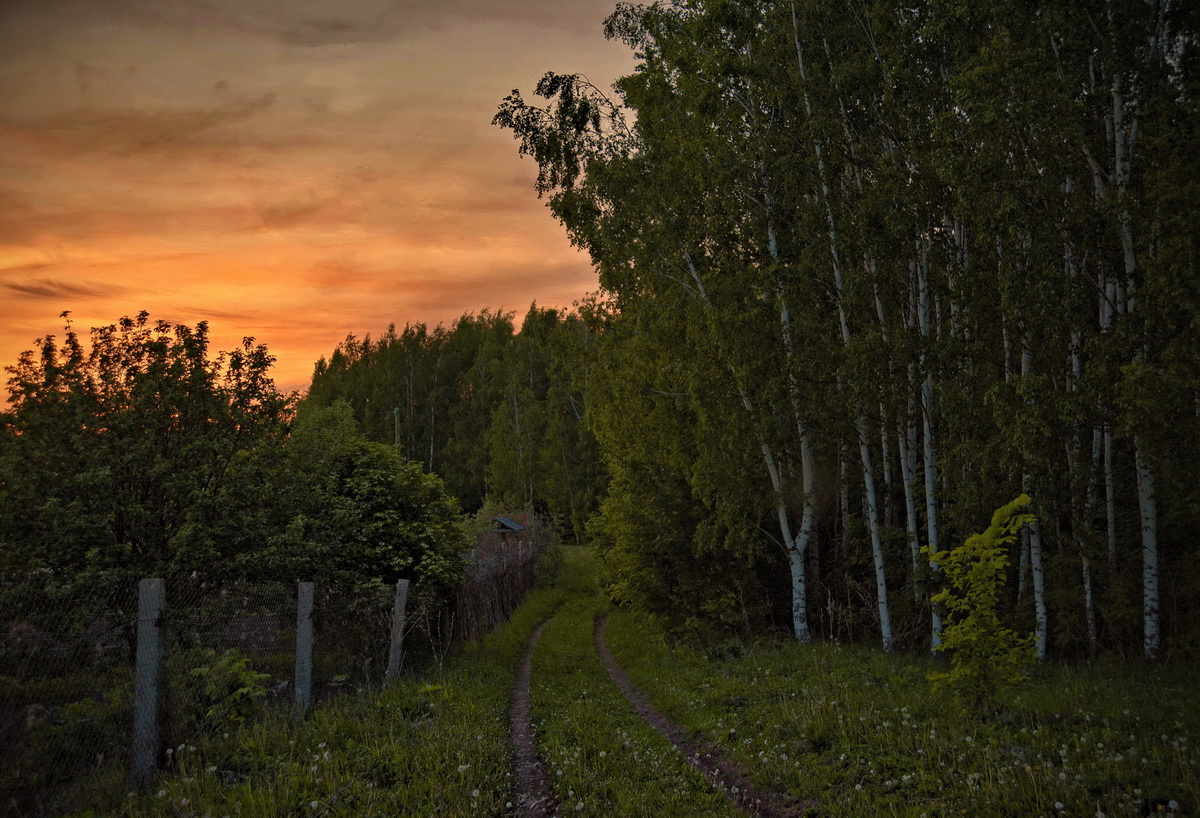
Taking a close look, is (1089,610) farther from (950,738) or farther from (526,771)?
(526,771)

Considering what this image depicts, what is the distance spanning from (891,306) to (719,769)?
11.0m

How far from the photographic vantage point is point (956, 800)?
610 centimetres

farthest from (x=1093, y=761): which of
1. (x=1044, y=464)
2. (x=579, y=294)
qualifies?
(x=579, y=294)

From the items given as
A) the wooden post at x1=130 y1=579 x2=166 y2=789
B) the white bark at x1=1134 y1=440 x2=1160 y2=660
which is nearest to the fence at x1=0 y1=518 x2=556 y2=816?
the wooden post at x1=130 y1=579 x2=166 y2=789

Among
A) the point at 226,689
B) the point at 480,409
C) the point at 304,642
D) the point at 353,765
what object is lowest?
the point at 353,765

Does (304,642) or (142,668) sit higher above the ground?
(142,668)

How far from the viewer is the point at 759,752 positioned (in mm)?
8297

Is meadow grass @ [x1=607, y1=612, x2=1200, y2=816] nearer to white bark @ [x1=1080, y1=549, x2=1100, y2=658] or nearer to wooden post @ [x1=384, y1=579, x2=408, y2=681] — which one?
white bark @ [x1=1080, y1=549, x2=1100, y2=658]

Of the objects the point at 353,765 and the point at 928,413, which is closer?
the point at 353,765

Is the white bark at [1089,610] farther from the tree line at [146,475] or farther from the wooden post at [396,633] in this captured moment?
the tree line at [146,475]

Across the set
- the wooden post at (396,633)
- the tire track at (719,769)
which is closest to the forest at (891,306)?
the tire track at (719,769)

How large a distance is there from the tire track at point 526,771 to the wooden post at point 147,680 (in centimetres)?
344

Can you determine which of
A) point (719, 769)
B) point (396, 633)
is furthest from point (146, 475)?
point (719, 769)

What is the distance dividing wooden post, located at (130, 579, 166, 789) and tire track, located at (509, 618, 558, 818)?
344 centimetres
